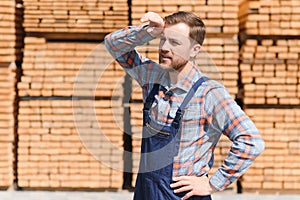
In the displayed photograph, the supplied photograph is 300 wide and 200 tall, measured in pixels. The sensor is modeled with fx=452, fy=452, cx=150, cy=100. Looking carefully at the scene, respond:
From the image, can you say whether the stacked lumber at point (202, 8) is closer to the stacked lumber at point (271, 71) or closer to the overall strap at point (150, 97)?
the stacked lumber at point (271, 71)

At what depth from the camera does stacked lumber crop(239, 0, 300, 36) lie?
4688mm

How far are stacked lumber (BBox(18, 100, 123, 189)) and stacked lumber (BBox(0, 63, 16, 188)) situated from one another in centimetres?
12

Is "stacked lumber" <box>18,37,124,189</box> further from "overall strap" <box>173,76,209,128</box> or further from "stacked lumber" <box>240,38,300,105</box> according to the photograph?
"overall strap" <box>173,76,209,128</box>

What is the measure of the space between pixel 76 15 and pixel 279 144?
8.40ft

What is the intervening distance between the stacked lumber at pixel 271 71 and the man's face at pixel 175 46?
10.1 ft

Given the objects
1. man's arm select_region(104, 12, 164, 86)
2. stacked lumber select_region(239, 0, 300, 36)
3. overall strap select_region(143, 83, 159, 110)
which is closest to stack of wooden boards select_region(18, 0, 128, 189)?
stacked lumber select_region(239, 0, 300, 36)

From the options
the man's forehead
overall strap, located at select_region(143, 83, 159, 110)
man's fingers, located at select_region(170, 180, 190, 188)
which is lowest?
man's fingers, located at select_region(170, 180, 190, 188)

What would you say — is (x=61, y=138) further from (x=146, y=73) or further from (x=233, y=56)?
(x=146, y=73)

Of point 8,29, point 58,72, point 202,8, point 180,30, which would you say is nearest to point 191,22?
point 180,30

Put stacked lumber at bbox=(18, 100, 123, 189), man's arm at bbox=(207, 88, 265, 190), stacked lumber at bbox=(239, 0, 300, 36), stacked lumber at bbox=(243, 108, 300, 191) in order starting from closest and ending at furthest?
man's arm at bbox=(207, 88, 265, 190)
stacked lumber at bbox=(239, 0, 300, 36)
stacked lumber at bbox=(243, 108, 300, 191)
stacked lumber at bbox=(18, 100, 123, 189)

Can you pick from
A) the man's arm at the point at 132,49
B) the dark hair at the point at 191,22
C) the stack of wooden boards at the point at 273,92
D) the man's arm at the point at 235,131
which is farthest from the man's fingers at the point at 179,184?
the stack of wooden boards at the point at 273,92

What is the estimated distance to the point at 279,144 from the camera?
15.7 ft

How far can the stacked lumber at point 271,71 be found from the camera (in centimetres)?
476

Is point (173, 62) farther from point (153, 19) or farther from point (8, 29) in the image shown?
point (8, 29)
